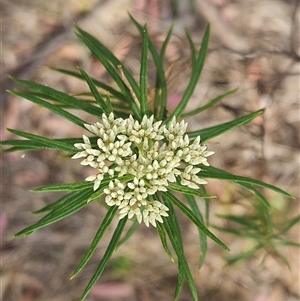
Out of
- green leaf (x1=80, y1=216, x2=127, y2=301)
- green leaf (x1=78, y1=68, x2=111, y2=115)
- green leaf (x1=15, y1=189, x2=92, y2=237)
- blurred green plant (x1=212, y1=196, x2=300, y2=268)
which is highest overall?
green leaf (x1=78, y1=68, x2=111, y2=115)

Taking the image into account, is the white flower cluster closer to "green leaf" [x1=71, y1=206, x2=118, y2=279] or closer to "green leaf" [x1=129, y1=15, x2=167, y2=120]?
"green leaf" [x1=71, y1=206, x2=118, y2=279]

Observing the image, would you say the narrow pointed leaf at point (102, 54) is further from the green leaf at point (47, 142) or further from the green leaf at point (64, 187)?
the green leaf at point (64, 187)

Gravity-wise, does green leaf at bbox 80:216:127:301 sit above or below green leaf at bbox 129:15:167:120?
below

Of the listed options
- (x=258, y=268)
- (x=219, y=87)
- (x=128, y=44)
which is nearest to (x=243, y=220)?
(x=258, y=268)

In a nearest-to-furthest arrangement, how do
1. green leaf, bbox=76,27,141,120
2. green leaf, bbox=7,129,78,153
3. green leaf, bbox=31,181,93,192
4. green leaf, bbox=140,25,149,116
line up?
1. green leaf, bbox=31,181,93,192
2. green leaf, bbox=7,129,78,153
3. green leaf, bbox=140,25,149,116
4. green leaf, bbox=76,27,141,120

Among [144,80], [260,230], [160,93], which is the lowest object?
[260,230]

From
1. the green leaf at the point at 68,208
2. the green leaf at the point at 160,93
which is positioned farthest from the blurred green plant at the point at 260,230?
the green leaf at the point at 68,208

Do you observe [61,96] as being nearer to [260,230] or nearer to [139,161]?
[139,161]

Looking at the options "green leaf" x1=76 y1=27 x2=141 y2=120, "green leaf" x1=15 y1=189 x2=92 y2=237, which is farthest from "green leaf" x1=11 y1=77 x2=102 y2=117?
"green leaf" x1=15 y1=189 x2=92 y2=237

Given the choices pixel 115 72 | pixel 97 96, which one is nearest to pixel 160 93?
pixel 115 72
